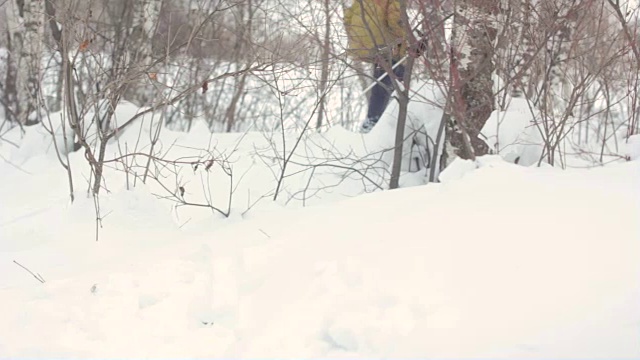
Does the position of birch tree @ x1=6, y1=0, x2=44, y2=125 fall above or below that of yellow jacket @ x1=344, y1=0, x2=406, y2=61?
below

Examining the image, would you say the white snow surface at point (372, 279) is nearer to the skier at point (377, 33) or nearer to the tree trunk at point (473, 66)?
the tree trunk at point (473, 66)

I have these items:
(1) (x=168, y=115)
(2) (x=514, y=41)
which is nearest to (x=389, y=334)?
(2) (x=514, y=41)

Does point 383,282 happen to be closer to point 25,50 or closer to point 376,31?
point 376,31

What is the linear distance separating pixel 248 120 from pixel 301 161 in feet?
14.8

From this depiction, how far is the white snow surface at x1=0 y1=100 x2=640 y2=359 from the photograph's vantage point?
2.46 metres

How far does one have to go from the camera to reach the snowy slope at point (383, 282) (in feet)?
8.04

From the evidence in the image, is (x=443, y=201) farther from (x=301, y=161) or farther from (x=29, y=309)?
(x=301, y=161)

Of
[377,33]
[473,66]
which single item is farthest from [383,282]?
[377,33]

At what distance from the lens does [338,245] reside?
3186 millimetres

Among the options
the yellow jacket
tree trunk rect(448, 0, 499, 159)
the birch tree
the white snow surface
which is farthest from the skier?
the birch tree

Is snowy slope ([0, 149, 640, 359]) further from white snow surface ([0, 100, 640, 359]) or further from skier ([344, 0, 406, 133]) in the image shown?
skier ([344, 0, 406, 133])

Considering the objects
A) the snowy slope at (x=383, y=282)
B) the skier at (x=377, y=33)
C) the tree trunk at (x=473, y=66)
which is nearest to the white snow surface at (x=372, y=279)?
the snowy slope at (x=383, y=282)

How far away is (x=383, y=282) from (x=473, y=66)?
2.44 metres

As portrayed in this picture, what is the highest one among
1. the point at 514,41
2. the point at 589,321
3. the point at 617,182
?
the point at 514,41
